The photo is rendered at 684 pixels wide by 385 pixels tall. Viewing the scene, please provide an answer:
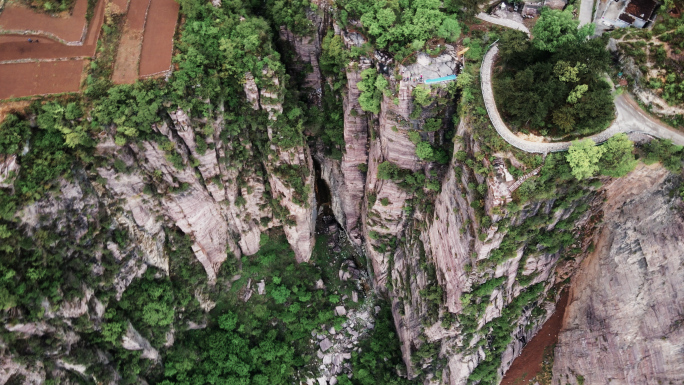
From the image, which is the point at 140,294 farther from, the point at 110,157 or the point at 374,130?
the point at 374,130

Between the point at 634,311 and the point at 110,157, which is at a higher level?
the point at 110,157

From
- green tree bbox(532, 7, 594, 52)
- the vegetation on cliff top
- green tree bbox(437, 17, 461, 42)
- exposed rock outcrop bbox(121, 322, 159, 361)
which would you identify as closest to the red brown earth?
exposed rock outcrop bbox(121, 322, 159, 361)

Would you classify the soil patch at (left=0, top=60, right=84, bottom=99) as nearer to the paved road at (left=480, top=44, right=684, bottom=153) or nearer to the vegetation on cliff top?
the paved road at (left=480, top=44, right=684, bottom=153)

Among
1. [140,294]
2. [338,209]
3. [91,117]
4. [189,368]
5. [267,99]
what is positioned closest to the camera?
[91,117]

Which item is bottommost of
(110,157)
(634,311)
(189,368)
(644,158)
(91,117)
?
(189,368)

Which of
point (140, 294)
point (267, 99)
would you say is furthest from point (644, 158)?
point (140, 294)

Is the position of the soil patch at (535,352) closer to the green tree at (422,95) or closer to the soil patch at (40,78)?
the green tree at (422,95)

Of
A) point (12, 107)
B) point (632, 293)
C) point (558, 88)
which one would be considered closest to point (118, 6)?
point (12, 107)
